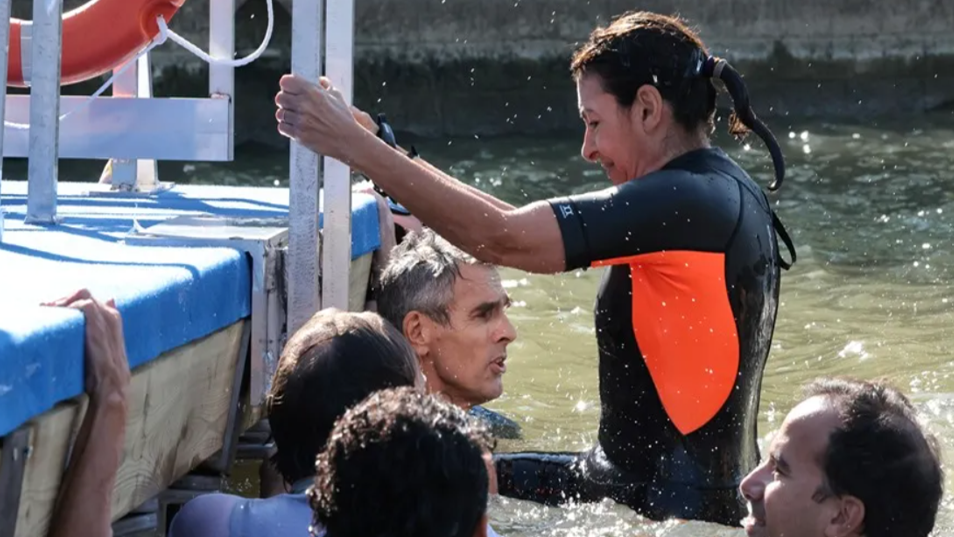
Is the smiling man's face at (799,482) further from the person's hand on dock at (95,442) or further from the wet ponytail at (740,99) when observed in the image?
the person's hand on dock at (95,442)

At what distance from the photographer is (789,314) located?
28.2 feet

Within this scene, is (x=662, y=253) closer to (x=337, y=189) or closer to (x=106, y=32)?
(x=337, y=189)

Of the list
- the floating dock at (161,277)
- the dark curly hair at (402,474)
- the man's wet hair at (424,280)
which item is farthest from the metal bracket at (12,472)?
the man's wet hair at (424,280)

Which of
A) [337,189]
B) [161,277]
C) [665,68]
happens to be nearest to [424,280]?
[337,189]

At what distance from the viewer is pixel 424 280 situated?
A: 4.66 m

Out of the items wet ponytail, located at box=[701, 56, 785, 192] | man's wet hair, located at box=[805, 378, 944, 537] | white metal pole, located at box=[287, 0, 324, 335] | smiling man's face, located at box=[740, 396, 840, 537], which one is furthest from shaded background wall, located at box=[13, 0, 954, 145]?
man's wet hair, located at box=[805, 378, 944, 537]

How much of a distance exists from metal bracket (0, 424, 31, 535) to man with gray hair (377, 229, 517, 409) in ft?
6.06

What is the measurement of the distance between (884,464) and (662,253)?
0.96 metres

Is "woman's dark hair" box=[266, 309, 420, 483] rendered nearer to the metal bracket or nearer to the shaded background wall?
the metal bracket

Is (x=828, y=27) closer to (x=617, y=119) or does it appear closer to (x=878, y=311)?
(x=878, y=311)

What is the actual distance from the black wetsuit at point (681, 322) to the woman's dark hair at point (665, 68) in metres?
0.13

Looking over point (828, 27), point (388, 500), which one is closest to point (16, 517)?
point (388, 500)

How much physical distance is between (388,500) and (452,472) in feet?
0.36

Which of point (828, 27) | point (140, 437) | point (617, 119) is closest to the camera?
point (140, 437)
